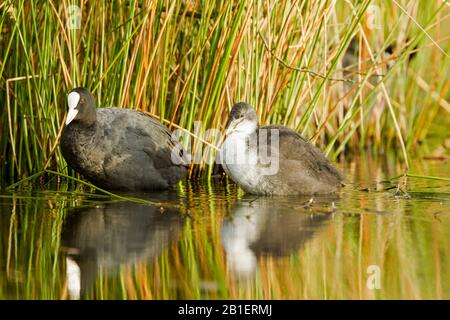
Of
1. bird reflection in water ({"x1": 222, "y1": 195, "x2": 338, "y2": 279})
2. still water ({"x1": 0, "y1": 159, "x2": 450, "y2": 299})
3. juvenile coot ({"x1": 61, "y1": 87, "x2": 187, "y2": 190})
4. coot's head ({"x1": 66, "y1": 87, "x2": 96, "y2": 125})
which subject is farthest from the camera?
juvenile coot ({"x1": 61, "y1": 87, "x2": 187, "y2": 190})

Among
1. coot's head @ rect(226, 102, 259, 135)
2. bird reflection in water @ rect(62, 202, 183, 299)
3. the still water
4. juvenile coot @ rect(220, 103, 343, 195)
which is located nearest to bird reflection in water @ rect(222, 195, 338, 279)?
the still water

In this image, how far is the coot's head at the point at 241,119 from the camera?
7355 millimetres

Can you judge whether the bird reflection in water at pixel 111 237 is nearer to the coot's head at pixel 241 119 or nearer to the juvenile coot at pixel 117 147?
the juvenile coot at pixel 117 147

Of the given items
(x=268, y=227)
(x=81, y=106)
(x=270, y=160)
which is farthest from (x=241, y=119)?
(x=268, y=227)

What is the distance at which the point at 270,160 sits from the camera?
7.47 meters

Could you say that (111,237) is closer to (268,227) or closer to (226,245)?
(226,245)

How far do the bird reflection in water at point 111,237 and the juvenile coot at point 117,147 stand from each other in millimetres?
596

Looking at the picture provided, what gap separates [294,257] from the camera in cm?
535

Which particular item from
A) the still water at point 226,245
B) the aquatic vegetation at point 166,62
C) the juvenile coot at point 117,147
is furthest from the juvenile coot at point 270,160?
the juvenile coot at point 117,147

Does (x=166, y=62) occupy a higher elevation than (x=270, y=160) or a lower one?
higher

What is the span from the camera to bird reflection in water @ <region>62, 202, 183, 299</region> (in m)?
4.99

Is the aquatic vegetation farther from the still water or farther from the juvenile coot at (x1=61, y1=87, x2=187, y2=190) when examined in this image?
the still water

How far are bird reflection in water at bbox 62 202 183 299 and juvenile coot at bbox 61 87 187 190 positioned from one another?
23.4 inches

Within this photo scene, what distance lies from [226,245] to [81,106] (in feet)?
7.60
